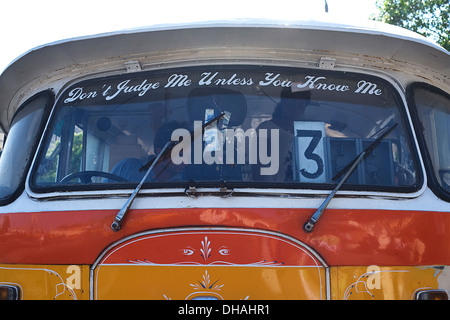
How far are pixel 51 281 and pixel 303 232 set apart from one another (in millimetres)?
1274

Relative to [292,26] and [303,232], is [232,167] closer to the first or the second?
[303,232]

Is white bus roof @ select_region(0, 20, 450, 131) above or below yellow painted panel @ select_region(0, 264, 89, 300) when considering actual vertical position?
above

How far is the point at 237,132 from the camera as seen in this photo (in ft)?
9.49

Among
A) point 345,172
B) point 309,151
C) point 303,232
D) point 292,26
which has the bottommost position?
point 303,232

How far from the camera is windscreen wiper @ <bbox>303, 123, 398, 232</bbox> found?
2.56 m

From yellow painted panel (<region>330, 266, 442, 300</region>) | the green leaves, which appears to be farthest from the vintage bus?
the green leaves

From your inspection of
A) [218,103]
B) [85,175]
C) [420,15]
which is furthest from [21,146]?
[420,15]

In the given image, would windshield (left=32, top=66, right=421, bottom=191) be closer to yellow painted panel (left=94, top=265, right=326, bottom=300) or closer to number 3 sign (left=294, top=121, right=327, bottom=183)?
number 3 sign (left=294, top=121, right=327, bottom=183)

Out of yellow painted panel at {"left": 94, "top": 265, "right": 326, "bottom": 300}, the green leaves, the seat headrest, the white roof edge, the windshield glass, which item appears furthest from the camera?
the green leaves

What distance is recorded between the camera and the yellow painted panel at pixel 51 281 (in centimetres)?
261

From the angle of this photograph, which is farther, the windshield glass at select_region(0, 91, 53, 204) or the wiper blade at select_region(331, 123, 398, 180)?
the windshield glass at select_region(0, 91, 53, 204)

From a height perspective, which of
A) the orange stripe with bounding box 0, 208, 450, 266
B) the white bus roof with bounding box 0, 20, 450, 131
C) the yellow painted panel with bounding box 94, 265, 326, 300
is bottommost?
the yellow painted panel with bounding box 94, 265, 326, 300
